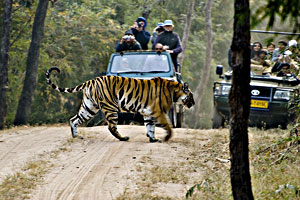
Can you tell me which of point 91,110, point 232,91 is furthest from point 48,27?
point 232,91

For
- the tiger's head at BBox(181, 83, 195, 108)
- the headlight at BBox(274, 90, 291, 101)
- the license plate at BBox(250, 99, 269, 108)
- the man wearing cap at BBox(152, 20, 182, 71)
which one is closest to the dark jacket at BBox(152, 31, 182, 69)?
the man wearing cap at BBox(152, 20, 182, 71)

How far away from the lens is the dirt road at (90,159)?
683 cm

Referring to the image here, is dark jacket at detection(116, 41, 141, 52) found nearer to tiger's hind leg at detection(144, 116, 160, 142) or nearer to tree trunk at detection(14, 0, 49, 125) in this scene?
tiger's hind leg at detection(144, 116, 160, 142)

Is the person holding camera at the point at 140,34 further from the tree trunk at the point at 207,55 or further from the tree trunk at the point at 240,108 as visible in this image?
the tree trunk at the point at 207,55

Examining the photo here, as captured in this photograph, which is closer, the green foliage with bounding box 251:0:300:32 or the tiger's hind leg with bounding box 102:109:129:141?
the green foliage with bounding box 251:0:300:32

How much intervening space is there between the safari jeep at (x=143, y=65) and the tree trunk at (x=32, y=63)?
201 inches

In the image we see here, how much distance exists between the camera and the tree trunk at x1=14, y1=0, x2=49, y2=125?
17.8 m

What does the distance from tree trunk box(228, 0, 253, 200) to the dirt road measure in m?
1.54

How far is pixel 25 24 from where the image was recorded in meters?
21.0

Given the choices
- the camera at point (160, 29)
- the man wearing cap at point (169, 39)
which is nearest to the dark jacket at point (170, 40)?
the man wearing cap at point (169, 39)

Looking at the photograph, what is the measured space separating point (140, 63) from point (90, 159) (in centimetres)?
460

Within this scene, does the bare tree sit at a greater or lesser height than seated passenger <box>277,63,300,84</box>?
greater

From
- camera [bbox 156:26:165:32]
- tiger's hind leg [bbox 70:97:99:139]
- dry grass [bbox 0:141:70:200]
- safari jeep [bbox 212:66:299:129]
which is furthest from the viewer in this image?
camera [bbox 156:26:165:32]

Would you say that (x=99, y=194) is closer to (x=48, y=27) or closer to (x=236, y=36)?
(x=236, y=36)
